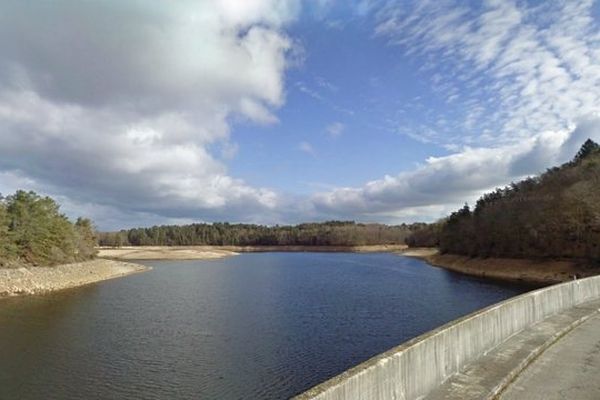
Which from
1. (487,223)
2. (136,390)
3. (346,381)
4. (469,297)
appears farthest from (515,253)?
(346,381)

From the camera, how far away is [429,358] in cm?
880

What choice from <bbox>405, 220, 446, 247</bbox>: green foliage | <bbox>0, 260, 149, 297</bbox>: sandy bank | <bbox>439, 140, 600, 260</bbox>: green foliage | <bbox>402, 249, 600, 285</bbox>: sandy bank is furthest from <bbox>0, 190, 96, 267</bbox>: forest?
<bbox>405, 220, 446, 247</bbox>: green foliage

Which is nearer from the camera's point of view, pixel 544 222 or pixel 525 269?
pixel 525 269

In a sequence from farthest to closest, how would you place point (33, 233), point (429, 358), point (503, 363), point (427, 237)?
point (427, 237) < point (33, 233) < point (503, 363) < point (429, 358)

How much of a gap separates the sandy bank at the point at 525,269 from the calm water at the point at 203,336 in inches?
430

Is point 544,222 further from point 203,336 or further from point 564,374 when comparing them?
point 564,374

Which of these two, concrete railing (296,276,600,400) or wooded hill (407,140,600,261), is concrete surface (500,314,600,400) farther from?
wooded hill (407,140,600,261)

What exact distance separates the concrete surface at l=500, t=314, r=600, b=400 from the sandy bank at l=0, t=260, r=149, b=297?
47712 millimetres

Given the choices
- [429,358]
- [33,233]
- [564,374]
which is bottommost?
[564,374]

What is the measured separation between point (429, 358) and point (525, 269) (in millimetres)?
59492

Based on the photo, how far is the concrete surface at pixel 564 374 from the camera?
30.1 feet

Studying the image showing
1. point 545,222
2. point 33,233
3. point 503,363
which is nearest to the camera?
point 503,363

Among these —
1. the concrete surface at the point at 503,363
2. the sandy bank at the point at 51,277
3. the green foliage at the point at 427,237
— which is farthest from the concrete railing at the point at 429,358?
the green foliage at the point at 427,237

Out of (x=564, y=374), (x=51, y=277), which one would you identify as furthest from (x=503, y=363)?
(x=51, y=277)
